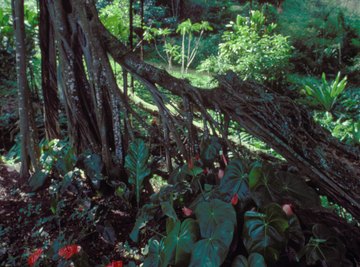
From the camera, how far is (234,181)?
5.39 feet

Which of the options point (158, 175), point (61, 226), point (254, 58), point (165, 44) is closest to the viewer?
point (61, 226)

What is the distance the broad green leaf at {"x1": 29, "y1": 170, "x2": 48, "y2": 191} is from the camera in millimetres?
2322

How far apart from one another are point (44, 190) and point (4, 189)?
0.98ft

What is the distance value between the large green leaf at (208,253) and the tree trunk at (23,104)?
1560mm

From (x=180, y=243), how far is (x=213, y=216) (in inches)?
6.9

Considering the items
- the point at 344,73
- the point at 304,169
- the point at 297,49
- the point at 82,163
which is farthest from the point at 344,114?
the point at 82,163

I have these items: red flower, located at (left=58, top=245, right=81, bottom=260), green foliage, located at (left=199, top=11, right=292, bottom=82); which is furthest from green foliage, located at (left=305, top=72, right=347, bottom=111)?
red flower, located at (left=58, top=245, right=81, bottom=260)

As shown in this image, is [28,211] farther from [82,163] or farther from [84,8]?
[84,8]

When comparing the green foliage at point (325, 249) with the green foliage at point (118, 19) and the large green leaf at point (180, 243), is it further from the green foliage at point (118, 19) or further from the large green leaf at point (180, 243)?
the green foliage at point (118, 19)

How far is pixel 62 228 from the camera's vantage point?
209 cm

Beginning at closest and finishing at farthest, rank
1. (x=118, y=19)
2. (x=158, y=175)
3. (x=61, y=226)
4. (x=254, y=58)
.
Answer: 1. (x=61, y=226)
2. (x=158, y=175)
3. (x=118, y=19)
4. (x=254, y=58)

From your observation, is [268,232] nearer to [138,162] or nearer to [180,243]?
[180,243]

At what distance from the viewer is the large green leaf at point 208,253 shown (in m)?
1.35

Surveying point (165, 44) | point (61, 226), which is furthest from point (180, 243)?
point (165, 44)
